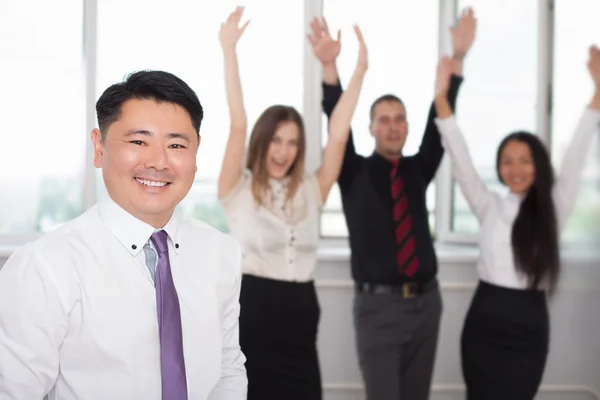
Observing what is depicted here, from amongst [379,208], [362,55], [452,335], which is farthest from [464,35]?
[452,335]

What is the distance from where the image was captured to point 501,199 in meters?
2.45

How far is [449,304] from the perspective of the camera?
9.93 ft

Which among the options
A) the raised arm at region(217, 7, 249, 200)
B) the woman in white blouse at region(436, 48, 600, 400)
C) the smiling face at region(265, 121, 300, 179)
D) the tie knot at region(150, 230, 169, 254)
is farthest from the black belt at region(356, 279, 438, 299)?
the tie knot at region(150, 230, 169, 254)

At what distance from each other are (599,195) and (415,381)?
124 cm

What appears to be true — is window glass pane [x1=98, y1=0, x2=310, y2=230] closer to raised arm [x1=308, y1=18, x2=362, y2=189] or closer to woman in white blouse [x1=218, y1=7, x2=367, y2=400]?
raised arm [x1=308, y1=18, x2=362, y2=189]

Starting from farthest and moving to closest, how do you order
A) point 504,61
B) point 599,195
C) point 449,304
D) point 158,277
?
point 504,61, point 449,304, point 599,195, point 158,277

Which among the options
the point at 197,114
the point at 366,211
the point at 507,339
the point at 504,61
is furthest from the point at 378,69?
the point at 197,114

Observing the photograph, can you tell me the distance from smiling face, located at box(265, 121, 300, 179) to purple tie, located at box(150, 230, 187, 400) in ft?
4.04

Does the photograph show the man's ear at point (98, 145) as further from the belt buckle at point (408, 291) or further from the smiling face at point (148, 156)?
the belt buckle at point (408, 291)

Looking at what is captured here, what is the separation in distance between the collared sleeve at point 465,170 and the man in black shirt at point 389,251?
0.12m

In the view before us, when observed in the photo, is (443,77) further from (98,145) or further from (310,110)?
(98,145)

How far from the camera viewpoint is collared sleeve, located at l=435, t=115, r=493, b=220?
2453 millimetres

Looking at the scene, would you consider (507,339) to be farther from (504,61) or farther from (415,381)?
(504,61)

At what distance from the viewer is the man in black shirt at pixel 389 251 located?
2.38 meters
